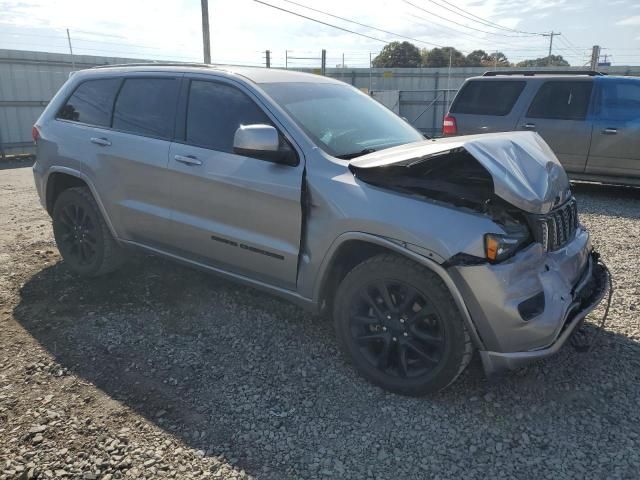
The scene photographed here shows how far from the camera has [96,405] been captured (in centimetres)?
290

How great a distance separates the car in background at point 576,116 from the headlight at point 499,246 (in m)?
6.30

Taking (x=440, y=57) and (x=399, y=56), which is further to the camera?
(x=399, y=56)

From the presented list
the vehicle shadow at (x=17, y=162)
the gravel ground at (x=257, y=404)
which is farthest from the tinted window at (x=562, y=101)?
the vehicle shadow at (x=17, y=162)

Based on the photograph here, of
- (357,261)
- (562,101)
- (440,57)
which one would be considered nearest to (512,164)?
(357,261)

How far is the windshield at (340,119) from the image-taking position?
337cm

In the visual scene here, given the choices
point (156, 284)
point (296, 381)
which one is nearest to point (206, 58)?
point (156, 284)

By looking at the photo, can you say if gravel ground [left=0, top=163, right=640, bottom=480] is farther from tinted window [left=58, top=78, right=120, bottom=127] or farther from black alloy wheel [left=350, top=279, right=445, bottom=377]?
tinted window [left=58, top=78, right=120, bottom=127]

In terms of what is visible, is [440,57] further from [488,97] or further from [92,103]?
[92,103]

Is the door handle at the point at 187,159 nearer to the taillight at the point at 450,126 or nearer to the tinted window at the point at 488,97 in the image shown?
the taillight at the point at 450,126

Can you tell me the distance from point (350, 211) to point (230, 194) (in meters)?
0.94

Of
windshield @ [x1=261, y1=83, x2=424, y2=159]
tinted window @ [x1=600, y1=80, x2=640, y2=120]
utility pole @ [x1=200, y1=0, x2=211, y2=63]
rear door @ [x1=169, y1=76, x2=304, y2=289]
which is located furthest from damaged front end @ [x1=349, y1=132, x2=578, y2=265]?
utility pole @ [x1=200, y1=0, x2=211, y2=63]

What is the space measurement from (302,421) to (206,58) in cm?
1484

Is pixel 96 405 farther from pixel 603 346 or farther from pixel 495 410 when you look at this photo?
pixel 603 346

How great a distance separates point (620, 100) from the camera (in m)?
7.84
